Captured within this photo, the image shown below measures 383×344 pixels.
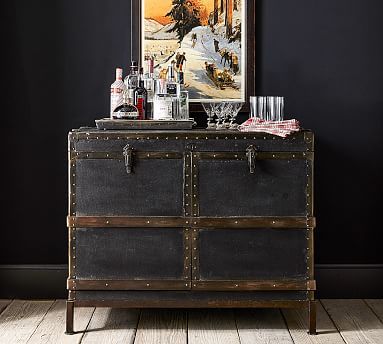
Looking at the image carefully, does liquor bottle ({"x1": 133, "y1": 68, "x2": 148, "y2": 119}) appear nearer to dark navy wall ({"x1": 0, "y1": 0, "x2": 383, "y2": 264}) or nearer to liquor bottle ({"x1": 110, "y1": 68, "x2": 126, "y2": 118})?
liquor bottle ({"x1": 110, "y1": 68, "x2": 126, "y2": 118})

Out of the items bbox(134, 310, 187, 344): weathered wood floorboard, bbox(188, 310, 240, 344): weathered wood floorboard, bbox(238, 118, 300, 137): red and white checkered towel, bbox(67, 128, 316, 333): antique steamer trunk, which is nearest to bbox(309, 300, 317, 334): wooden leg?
bbox(67, 128, 316, 333): antique steamer trunk

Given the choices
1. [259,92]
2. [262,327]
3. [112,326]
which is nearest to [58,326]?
[112,326]

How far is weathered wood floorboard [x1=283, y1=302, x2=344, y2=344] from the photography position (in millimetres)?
3414

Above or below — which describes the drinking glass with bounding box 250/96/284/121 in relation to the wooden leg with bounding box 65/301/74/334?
above

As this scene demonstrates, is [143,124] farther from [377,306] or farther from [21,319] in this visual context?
[377,306]

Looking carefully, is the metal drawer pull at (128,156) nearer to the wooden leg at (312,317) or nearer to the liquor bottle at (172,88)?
the liquor bottle at (172,88)

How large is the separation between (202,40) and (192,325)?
1421 mm

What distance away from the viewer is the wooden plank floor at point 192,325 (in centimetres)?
343

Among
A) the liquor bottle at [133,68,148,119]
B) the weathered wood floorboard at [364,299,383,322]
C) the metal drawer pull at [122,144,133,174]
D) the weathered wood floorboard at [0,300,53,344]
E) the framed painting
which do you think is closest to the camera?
the metal drawer pull at [122,144,133,174]

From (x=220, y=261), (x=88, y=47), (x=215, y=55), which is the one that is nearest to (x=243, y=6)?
(x=215, y=55)

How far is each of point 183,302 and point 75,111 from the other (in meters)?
1.19

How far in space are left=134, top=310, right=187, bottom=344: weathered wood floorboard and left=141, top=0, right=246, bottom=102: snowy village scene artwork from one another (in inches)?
43.5

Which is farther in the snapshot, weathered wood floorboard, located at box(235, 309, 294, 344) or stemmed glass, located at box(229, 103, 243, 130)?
stemmed glass, located at box(229, 103, 243, 130)

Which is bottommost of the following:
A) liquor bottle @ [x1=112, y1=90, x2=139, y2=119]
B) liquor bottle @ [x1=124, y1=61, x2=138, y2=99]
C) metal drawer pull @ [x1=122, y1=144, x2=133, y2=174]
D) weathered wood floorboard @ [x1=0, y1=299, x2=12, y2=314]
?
weathered wood floorboard @ [x1=0, y1=299, x2=12, y2=314]
